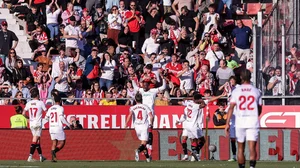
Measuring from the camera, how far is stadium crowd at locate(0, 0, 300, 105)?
31547 mm

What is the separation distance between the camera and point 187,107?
2772 cm

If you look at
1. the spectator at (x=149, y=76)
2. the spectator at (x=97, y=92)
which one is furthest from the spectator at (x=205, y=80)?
the spectator at (x=97, y=92)

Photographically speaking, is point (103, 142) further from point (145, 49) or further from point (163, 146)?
point (145, 49)

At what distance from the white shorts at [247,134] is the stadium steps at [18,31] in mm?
16380

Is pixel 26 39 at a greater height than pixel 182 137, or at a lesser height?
greater

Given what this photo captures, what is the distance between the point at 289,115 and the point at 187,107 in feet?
13.8

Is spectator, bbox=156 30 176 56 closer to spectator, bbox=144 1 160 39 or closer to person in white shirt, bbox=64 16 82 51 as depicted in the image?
spectator, bbox=144 1 160 39

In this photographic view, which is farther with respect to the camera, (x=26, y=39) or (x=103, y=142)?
(x=26, y=39)

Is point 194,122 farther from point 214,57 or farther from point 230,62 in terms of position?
point 214,57

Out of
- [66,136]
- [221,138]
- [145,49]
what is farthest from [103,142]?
[145,49]

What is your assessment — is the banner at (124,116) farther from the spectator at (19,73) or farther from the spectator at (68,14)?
the spectator at (68,14)

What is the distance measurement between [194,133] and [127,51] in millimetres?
6568

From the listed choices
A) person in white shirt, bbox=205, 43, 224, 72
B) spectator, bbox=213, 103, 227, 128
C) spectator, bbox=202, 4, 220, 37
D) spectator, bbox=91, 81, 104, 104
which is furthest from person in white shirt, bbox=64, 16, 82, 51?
spectator, bbox=213, 103, 227, 128

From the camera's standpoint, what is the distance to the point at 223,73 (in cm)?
3150
